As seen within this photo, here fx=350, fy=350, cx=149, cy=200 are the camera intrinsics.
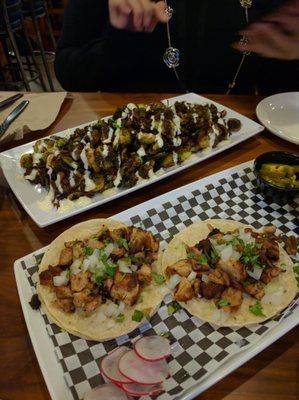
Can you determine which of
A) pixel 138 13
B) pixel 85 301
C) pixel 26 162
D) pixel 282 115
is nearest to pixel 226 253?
pixel 85 301

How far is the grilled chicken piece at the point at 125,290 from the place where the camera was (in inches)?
63.2

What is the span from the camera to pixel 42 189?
218 centimetres

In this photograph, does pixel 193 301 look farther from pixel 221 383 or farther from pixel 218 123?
pixel 218 123

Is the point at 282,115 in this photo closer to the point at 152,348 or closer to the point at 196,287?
the point at 196,287

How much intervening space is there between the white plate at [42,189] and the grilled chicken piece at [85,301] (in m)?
0.52

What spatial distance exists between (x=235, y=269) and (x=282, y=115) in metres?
1.65

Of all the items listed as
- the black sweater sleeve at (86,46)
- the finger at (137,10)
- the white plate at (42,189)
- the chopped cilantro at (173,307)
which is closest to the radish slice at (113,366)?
the chopped cilantro at (173,307)

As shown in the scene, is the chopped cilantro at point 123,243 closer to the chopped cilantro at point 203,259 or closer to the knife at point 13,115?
the chopped cilantro at point 203,259

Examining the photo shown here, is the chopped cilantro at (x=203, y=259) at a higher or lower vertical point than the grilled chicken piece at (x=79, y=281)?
lower

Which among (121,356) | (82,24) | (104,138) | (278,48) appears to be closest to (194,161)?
(104,138)

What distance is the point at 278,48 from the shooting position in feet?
6.56

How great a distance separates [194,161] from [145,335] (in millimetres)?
1235

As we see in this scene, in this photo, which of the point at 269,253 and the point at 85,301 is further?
the point at 269,253

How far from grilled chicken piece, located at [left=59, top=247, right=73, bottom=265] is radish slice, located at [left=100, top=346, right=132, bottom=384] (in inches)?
19.1
